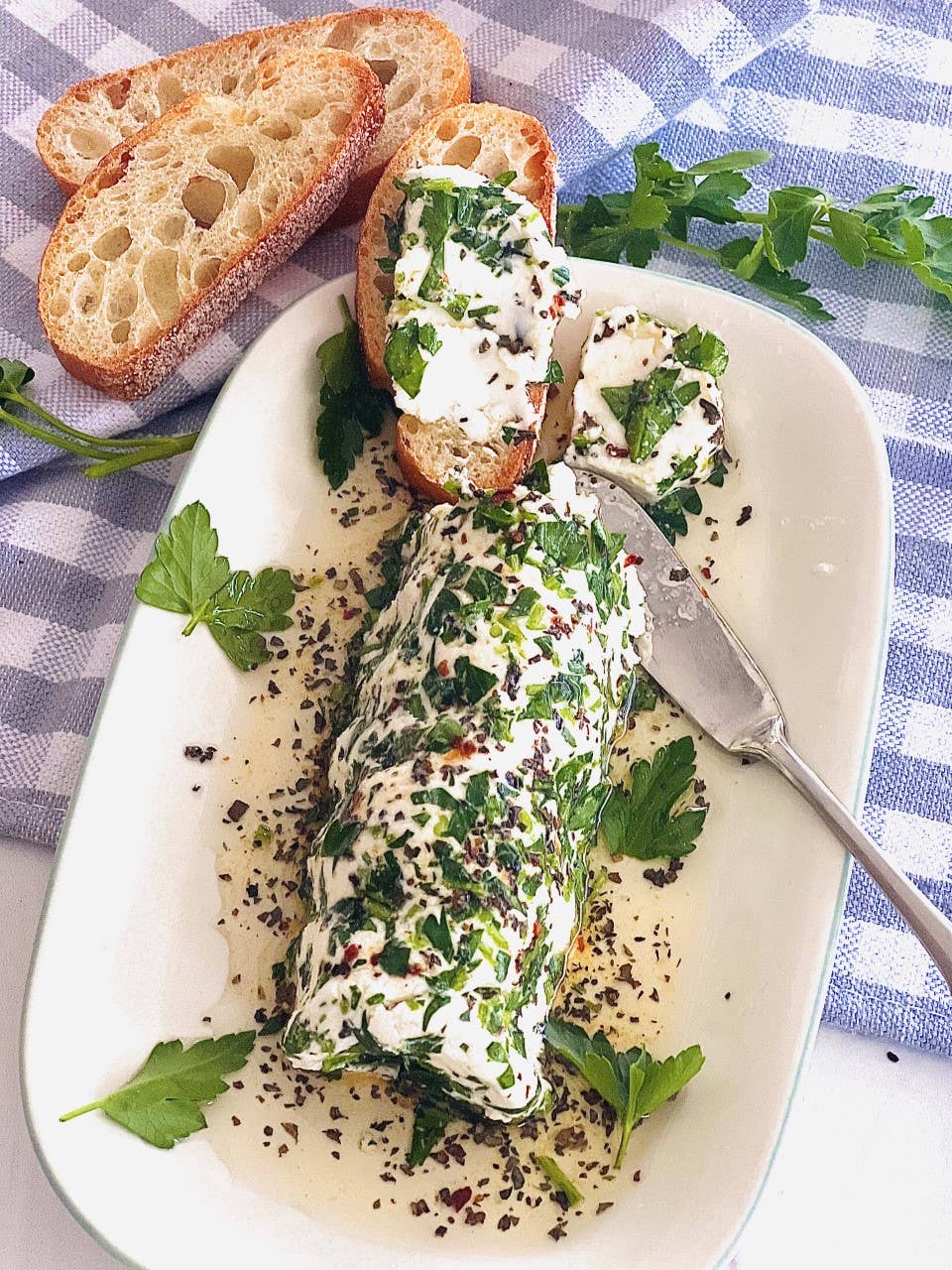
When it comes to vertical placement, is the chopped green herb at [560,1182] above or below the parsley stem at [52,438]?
below

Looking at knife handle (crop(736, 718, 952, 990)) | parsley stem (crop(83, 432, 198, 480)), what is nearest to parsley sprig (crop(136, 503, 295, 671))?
parsley stem (crop(83, 432, 198, 480))

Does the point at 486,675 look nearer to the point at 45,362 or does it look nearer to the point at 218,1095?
the point at 218,1095

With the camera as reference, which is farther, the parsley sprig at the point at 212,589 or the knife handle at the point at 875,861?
the parsley sprig at the point at 212,589

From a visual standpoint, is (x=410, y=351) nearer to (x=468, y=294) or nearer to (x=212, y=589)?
(x=468, y=294)

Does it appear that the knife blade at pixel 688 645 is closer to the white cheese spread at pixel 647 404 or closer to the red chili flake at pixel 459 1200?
the white cheese spread at pixel 647 404

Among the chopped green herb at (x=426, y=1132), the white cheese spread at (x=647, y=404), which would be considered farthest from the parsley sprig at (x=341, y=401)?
the chopped green herb at (x=426, y=1132)

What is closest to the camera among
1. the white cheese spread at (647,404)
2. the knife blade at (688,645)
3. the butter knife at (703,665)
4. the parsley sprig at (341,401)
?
the butter knife at (703,665)

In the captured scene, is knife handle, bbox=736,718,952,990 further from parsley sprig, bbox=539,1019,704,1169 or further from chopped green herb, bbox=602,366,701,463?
chopped green herb, bbox=602,366,701,463

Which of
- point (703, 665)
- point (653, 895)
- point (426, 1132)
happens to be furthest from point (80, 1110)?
point (703, 665)
